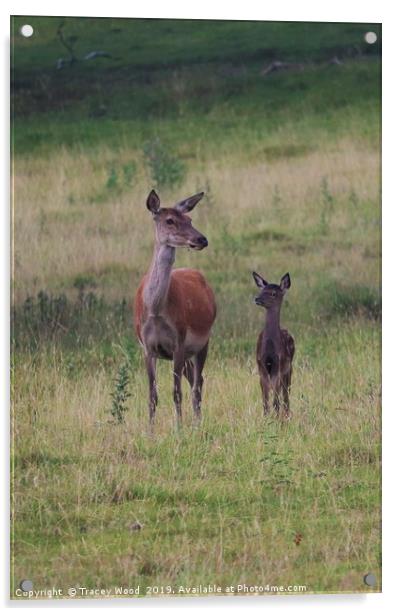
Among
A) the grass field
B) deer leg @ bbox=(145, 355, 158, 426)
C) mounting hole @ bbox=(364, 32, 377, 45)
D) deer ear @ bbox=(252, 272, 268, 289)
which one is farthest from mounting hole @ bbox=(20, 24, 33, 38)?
deer ear @ bbox=(252, 272, 268, 289)

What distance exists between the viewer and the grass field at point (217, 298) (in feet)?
39.7

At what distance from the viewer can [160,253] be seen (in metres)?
13.4

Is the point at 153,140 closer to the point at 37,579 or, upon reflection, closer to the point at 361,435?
the point at 361,435

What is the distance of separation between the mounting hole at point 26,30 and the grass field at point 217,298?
1.7 inches

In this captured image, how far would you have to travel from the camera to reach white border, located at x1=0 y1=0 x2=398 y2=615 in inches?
469

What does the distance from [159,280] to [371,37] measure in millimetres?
2081

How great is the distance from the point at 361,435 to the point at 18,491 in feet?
7.37

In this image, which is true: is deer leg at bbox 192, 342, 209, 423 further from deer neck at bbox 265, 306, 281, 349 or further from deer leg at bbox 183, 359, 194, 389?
deer neck at bbox 265, 306, 281, 349

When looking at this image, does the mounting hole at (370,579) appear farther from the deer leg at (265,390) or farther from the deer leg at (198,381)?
the deer leg at (198,381)

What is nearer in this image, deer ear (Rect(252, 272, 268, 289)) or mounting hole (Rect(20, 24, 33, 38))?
mounting hole (Rect(20, 24, 33, 38))

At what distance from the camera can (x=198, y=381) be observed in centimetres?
1393

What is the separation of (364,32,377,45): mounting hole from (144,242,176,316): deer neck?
72.4 inches

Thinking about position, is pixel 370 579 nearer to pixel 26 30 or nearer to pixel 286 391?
pixel 286 391

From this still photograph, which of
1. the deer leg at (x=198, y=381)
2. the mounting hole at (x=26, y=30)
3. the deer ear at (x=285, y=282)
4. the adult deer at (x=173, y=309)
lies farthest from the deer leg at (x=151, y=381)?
the mounting hole at (x=26, y=30)
